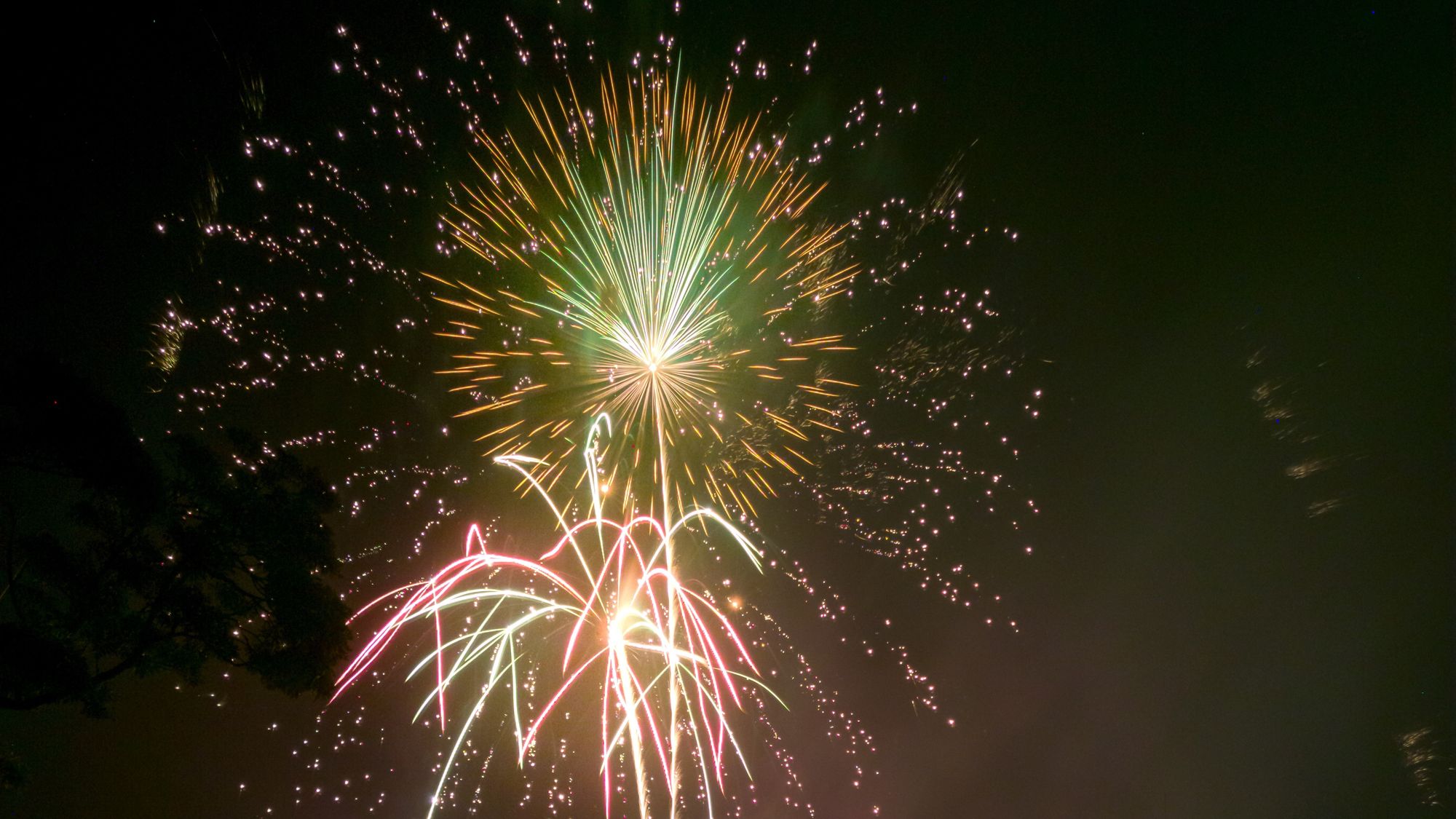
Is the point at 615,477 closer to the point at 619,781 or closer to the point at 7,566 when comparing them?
the point at 619,781

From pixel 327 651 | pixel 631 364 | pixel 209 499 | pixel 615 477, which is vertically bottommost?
pixel 327 651

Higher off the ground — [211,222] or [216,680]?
[211,222]

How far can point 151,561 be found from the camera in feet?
11.9

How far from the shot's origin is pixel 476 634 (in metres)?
6.75

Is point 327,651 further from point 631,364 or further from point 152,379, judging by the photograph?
point 631,364

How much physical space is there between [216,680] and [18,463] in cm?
348

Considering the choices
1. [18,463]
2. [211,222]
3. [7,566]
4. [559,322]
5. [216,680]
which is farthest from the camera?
[559,322]

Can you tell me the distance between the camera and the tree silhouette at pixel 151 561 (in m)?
3.17

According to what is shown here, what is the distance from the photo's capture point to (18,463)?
3.18 m

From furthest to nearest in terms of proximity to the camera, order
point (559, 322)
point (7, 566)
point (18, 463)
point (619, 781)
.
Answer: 1. point (619, 781)
2. point (559, 322)
3. point (7, 566)
4. point (18, 463)

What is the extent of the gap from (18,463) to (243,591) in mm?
1240

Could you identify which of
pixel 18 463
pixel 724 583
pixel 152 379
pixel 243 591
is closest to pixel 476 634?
pixel 724 583

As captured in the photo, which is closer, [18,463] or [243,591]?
[18,463]

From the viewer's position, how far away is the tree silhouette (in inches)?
125
